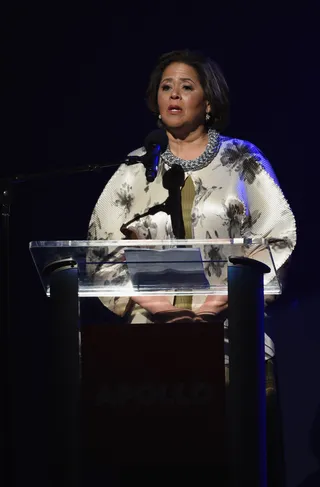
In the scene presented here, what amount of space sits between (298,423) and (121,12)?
5.81 feet

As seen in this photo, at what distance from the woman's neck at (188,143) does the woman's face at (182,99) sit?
0.03m

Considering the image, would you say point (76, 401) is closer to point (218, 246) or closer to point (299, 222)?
point (218, 246)

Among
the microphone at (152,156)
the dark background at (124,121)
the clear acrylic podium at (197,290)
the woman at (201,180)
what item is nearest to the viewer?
the clear acrylic podium at (197,290)

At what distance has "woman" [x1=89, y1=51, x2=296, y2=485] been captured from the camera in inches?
132

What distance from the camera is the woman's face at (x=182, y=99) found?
11.4 ft

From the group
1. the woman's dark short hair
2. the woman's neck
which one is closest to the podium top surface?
the woman's neck

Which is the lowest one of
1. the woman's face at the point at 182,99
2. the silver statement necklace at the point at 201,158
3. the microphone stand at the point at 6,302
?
the microphone stand at the point at 6,302

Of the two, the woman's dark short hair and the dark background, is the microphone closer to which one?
the woman's dark short hair

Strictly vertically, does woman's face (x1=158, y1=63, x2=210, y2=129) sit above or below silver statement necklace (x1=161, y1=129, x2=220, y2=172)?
above

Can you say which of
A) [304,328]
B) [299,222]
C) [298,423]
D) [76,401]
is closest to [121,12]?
[299,222]

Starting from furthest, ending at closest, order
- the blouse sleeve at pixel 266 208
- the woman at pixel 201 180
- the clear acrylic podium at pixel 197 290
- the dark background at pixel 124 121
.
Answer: the dark background at pixel 124 121, the woman at pixel 201 180, the blouse sleeve at pixel 266 208, the clear acrylic podium at pixel 197 290

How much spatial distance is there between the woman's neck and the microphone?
50 cm

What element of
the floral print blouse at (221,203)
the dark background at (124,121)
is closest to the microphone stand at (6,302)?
the floral print blouse at (221,203)

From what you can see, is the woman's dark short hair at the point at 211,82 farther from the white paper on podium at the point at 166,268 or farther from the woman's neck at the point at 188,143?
the white paper on podium at the point at 166,268
